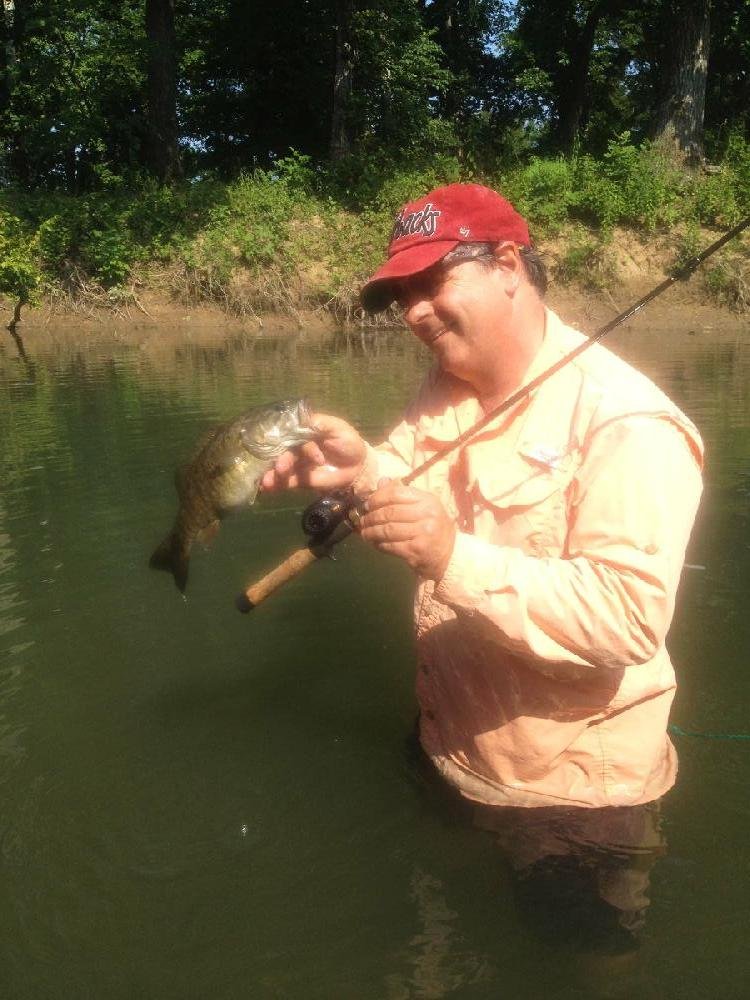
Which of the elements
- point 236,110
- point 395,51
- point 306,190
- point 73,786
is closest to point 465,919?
point 73,786

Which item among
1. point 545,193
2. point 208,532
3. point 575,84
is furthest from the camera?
point 575,84

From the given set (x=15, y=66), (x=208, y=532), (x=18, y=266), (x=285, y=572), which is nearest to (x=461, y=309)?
(x=285, y=572)

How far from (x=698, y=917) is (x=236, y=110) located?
3001cm

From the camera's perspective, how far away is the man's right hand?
11.1 feet

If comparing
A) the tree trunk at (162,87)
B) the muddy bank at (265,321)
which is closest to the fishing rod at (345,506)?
the muddy bank at (265,321)

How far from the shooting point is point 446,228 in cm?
277

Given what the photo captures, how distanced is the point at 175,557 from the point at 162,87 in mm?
22187

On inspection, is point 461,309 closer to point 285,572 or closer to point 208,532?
point 285,572

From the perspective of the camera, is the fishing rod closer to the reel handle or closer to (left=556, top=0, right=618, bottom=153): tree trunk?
the reel handle

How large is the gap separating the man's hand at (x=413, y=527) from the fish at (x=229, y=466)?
0.97 meters

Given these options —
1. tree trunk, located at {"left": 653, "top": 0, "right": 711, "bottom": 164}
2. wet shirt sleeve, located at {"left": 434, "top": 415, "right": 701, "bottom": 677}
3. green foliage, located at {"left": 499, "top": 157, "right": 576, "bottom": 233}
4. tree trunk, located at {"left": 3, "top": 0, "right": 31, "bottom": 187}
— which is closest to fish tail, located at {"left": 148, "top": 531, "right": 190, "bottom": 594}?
wet shirt sleeve, located at {"left": 434, "top": 415, "right": 701, "bottom": 677}

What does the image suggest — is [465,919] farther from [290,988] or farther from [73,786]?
[73,786]

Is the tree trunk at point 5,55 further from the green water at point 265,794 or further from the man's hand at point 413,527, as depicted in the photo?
the man's hand at point 413,527

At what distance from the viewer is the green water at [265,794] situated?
2922 millimetres
